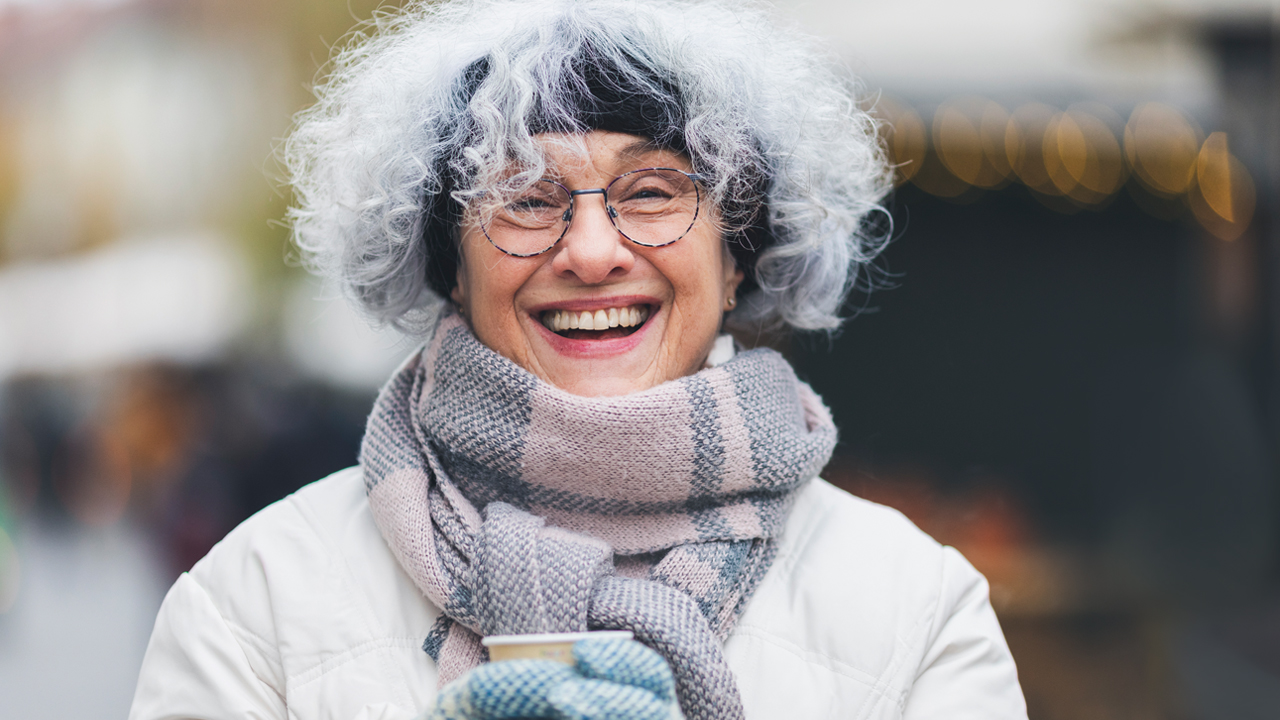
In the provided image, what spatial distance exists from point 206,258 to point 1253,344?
6.17 meters

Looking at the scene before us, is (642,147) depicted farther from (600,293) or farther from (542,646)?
(542,646)

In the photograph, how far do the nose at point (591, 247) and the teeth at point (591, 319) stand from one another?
0.06 metres

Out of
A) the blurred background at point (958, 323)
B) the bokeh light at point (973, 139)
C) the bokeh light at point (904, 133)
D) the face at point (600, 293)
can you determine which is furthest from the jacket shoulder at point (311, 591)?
the bokeh light at point (973, 139)

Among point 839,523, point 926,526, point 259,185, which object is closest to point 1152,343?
point 926,526

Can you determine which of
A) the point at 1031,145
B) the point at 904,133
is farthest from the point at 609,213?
the point at 1031,145

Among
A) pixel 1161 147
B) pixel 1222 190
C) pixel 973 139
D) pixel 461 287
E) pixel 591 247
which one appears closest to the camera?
pixel 591 247

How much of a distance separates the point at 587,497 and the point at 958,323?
4115 millimetres

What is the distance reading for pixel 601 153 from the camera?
Answer: 60.5 inches

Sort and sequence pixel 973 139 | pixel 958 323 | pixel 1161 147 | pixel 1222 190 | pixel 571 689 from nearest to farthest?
pixel 571 689, pixel 1222 190, pixel 1161 147, pixel 973 139, pixel 958 323

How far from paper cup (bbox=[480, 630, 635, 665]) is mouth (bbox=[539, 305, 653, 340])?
1.89ft

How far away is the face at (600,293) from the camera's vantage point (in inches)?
59.9

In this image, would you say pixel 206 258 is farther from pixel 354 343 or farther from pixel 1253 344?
pixel 1253 344

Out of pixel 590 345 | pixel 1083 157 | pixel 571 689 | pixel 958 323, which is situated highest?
pixel 1083 157

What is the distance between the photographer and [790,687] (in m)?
1.47
